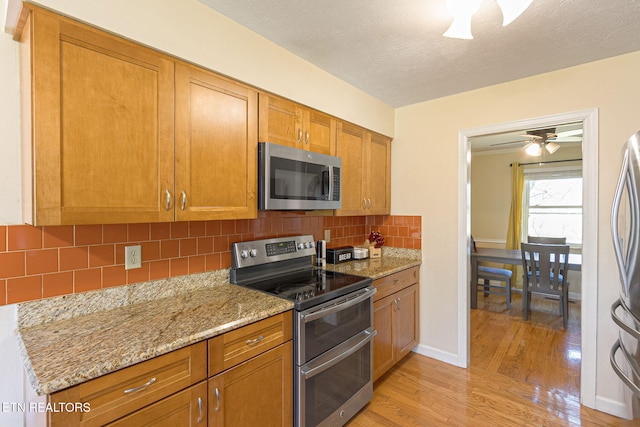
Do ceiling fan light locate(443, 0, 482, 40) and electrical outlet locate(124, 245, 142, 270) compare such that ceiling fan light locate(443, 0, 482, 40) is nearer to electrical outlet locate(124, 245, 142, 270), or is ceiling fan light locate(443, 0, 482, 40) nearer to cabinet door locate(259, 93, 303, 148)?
cabinet door locate(259, 93, 303, 148)

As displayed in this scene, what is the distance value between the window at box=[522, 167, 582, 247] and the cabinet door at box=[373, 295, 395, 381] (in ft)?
12.4

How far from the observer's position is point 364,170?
2.73 meters

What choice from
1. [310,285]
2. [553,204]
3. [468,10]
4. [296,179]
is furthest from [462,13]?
[553,204]

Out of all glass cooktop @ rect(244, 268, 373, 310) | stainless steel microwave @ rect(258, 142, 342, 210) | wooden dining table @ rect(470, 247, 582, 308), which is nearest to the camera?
glass cooktop @ rect(244, 268, 373, 310)

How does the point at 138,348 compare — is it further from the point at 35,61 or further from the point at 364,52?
the point at 364,52

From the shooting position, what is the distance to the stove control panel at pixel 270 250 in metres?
1.95

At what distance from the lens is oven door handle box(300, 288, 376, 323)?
63.0 inches

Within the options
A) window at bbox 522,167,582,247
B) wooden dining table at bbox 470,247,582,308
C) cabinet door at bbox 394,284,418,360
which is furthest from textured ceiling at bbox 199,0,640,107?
window at bbox 522,167,582,247

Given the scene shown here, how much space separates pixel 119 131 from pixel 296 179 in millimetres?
997

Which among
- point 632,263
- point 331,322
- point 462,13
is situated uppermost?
point 462,13

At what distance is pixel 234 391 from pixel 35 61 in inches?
58.1

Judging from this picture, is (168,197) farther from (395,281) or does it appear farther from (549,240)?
(549,240)

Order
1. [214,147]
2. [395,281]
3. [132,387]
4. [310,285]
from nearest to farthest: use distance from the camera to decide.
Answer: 1. [132,387]
2. [214,147]
3. [310,285]
4. [395,281]

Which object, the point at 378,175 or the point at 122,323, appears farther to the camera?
the point at 378,175
